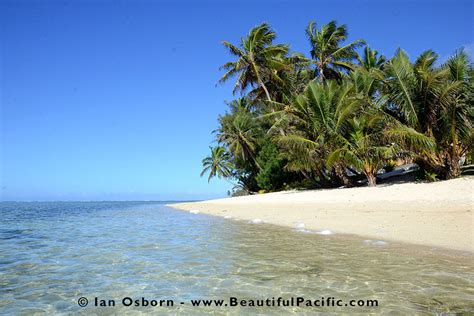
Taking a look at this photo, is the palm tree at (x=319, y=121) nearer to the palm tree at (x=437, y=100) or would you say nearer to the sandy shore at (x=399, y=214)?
the palm tree at (x=437, y=100)

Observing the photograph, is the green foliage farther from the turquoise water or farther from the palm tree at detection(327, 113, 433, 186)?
Answer: the turquoise water

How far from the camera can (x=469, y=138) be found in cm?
1491

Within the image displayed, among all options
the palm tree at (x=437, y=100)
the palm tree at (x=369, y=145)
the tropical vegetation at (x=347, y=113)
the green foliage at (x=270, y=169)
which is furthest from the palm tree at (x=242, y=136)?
the palm tree at (x=437, y=100)

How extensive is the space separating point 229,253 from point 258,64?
2521 centimetres

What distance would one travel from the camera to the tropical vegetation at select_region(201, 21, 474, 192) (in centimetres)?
1566

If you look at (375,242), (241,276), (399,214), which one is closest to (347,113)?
(399,214)

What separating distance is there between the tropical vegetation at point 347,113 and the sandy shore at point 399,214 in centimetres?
255

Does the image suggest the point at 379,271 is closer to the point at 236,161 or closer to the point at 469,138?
the point at 469,138

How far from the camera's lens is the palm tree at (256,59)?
98.2 ft

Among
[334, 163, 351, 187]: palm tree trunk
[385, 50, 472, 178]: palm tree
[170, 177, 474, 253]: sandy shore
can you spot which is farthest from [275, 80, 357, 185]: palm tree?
[170, 177, 474, 253]: sandy shore

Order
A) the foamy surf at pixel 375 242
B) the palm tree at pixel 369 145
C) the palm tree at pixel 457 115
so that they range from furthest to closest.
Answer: the palm tree at pixel 369 145 → the palm tree at pixel 457 115 → the foamy surf at pixel 375 242

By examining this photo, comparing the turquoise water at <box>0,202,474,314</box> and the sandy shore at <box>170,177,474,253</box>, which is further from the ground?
the sandy shore at <box>170,177,474,253</box>

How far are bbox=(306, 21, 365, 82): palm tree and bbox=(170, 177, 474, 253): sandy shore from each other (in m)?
16.6

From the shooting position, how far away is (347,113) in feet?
63.7
